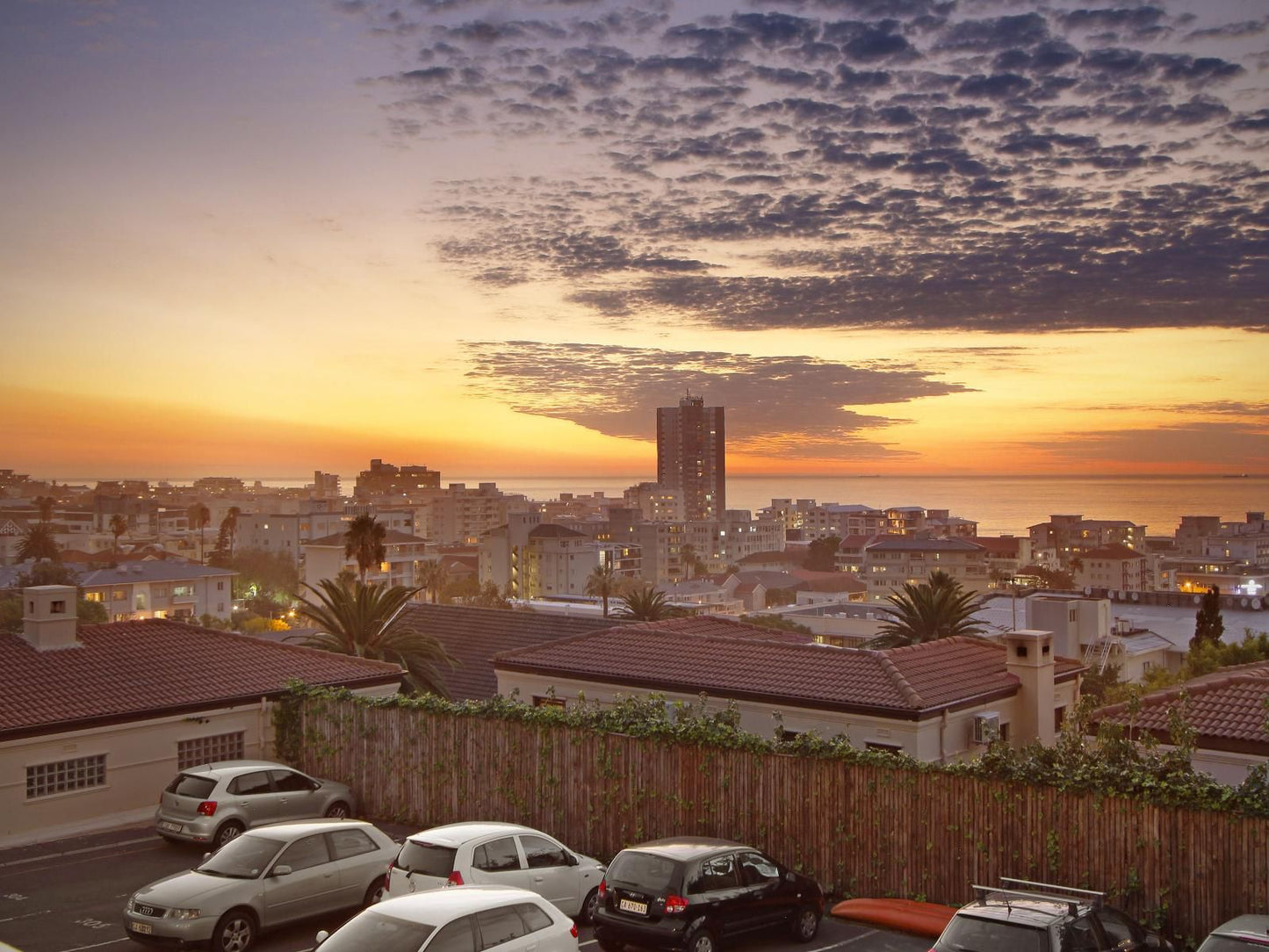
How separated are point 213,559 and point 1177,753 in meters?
172

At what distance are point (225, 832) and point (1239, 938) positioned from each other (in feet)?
48.6

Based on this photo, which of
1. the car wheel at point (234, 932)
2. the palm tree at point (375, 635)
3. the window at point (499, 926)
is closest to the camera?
the window at point (499, 926)

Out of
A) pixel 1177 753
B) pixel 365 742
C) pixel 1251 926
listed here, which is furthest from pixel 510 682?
pixel 1251 926

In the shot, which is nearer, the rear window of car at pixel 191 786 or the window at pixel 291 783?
the rear window of car at pixel 191 786

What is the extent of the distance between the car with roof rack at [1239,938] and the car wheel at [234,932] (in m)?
10.7

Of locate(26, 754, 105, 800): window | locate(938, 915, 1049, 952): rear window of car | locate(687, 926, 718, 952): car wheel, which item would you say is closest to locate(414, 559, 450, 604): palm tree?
locate(26, 754, 105, 800): window

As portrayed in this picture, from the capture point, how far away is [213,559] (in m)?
170

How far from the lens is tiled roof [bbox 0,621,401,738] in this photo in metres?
20.5

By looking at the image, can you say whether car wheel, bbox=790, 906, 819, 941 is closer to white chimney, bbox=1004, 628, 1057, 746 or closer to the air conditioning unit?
the air conditioning unit

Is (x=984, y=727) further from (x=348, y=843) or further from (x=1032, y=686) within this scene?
(x=348, y=843)

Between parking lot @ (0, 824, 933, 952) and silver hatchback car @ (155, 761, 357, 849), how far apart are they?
59cm

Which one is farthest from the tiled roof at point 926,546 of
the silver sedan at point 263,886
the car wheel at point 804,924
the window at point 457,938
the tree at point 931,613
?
the window at point 457,938

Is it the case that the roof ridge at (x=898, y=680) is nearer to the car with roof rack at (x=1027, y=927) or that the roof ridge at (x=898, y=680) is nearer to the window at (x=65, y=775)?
the car with roof rack at (x=1027, y=927)

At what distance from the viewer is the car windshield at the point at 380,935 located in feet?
33.4
